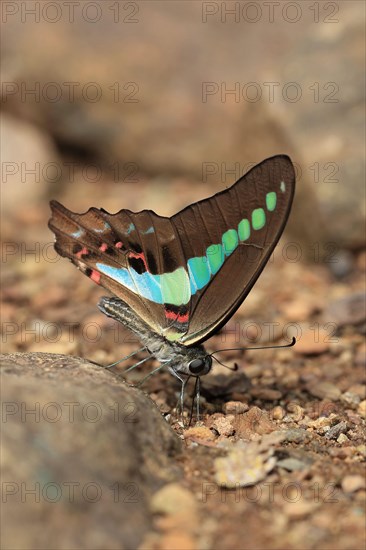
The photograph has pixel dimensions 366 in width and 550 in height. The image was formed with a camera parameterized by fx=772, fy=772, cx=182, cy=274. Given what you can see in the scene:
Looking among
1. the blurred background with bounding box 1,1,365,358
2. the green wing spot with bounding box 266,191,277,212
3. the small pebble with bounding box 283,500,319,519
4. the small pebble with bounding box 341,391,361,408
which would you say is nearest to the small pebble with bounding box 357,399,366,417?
the small pebble with bounding box 341,391,361,408

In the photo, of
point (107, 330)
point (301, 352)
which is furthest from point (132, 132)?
point (301, 352)

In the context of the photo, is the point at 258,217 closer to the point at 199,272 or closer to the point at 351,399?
the point at 199,272

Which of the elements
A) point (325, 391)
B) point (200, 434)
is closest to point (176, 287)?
point (200, 434)

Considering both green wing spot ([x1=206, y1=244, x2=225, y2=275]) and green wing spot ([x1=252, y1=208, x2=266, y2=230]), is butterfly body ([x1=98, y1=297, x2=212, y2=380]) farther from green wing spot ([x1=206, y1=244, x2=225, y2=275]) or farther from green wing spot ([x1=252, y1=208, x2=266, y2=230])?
green wing spot ([x1=252, y1=208, x2=266, y2=230])

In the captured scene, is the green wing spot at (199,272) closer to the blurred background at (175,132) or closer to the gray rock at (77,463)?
the gray rock at (77,463)

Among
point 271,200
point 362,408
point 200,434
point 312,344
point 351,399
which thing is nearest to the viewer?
point 200,434

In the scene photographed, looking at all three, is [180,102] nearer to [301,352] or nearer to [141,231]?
[301,352]
